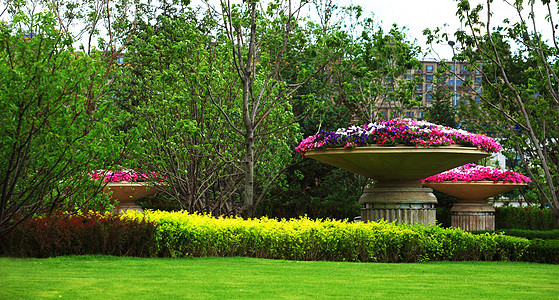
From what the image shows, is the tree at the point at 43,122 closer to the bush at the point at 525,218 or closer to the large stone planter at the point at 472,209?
the large stone planter at the point at 472,209

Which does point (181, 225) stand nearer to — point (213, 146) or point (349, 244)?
point (349, 244)

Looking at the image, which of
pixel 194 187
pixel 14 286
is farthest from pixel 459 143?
pixel 14 286

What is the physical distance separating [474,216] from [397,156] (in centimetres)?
628

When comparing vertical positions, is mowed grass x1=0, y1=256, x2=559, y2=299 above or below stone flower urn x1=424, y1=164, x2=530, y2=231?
below

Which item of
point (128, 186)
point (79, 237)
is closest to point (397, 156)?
point (79, 237)

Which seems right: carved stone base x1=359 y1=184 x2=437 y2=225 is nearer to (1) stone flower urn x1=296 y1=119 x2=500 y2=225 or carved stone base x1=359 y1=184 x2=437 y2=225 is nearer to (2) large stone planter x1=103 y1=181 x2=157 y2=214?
(1) stone flower urn x1=296 y1=119 x2=500 y2=225

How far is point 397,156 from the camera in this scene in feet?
30.6

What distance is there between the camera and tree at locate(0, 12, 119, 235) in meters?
5.96

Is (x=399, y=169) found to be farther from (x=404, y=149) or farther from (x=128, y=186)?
(x=128, y=186)

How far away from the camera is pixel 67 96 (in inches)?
256

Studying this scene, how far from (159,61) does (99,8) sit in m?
4.21

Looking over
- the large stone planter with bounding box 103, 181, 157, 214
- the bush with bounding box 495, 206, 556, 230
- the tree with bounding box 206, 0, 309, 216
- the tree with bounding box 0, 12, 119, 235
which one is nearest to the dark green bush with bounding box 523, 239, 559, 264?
the tree with bounding box 206, 0, 309, 216

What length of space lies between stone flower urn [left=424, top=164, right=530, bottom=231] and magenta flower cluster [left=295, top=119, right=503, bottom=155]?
424 centimetres

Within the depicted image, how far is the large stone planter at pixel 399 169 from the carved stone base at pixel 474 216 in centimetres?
467
